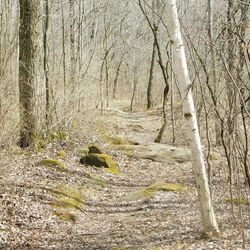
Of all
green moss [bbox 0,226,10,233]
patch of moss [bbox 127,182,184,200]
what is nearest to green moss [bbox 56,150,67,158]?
patch of moss [bbox 127,182,184,200]

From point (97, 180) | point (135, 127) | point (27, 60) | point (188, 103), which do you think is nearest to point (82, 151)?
point (97, 180)

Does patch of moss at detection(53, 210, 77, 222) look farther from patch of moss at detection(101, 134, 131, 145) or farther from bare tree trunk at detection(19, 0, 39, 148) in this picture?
patch of moss at detection(101, 134, 131, 145)

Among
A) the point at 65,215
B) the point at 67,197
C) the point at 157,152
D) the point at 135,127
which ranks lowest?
the point at 65,215

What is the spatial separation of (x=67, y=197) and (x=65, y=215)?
0.89 meters

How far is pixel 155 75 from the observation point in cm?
3541

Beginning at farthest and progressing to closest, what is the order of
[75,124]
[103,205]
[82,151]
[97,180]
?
[75,124] < [82,151] < [97,180] < [103,205]

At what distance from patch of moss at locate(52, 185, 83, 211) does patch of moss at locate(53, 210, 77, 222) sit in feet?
0.94

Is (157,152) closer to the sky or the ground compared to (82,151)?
closer to the ground

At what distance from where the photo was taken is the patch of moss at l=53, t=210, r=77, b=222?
7.48 meters

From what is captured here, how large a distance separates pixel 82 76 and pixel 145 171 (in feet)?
18.9

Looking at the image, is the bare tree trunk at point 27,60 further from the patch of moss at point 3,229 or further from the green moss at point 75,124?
the patch of moss at point 3,229

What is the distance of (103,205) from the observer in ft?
28.7

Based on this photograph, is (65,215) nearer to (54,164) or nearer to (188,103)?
(54,164)

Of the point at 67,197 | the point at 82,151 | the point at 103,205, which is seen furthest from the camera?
the point at 82,151
